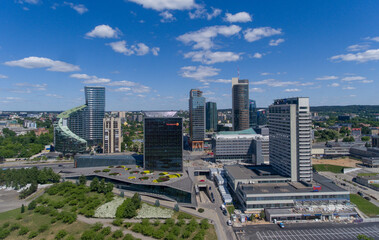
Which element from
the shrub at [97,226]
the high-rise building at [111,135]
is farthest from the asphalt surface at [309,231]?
the high-rise building at [111,135]

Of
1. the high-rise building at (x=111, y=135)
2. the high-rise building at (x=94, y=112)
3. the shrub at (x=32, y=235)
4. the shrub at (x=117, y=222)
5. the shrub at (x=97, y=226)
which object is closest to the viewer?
the shrub at (x=32, y=235)

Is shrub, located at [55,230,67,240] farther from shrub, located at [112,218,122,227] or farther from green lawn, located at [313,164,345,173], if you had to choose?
green lawn, located at [313,164,345,173]

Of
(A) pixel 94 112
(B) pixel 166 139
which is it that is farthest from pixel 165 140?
(A) pixel 94 112

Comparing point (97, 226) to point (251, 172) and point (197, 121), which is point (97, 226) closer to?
point (251, 172)

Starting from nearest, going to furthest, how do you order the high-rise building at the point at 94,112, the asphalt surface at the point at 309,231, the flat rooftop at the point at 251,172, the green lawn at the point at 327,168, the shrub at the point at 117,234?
the shrub at the point at 117,234 < the asphalt surface at the point at 309,231 < the flat rooftop at the point at 251,172 < the green lawn at the point at 327,168 < the high-rise building at the point at 94,112

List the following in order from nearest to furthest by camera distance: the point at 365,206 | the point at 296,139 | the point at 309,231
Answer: the point at 309,231, the point at 365,206, the point at 296,139

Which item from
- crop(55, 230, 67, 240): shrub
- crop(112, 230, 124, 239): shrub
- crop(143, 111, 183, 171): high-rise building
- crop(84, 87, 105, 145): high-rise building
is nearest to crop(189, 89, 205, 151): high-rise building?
crop(84, 87, 105, 145): high-rise building

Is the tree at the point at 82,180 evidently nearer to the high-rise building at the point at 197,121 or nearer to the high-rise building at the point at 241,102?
the high-rise building at the point at 197,121
